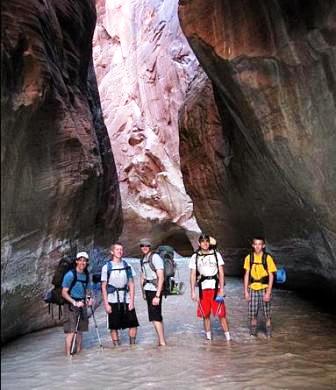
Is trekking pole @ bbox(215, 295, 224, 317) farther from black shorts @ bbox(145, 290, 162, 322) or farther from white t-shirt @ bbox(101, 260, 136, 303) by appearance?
white t-shirt @ bbox(101, 260, 136, 303)

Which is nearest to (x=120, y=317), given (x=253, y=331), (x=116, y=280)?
(x=116, y=280)

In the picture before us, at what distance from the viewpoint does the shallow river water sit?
5082 mm

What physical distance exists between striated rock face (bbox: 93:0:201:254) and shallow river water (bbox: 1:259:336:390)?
15538 mm

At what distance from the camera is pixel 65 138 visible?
27.0ft

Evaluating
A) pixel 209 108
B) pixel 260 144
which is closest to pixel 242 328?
pixel 260 144

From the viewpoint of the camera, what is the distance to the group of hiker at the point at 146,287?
6.41m

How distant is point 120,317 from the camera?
6.76 meters

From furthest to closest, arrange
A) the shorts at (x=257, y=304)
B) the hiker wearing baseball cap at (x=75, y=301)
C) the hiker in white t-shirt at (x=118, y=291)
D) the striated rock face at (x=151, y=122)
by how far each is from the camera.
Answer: the striated rock face at (x=151, y=122)
the shorts at (x=257, y=304)
the hiker in white t-shirt at (x=118, y=291)
the hiker wearing baseball cap at (x=75, y=301)

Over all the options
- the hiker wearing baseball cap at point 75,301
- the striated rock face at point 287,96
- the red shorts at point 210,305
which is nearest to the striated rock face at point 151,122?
the striated rock face at point 287,96

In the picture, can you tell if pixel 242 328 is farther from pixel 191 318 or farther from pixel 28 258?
pixel 28 258

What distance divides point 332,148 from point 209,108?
286 inches

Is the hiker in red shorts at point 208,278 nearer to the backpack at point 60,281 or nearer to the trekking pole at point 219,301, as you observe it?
the trekking pole at point 219,301

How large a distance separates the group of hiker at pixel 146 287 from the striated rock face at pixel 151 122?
654 inches

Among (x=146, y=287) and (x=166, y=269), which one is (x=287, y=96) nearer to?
(x=166, y=269)
